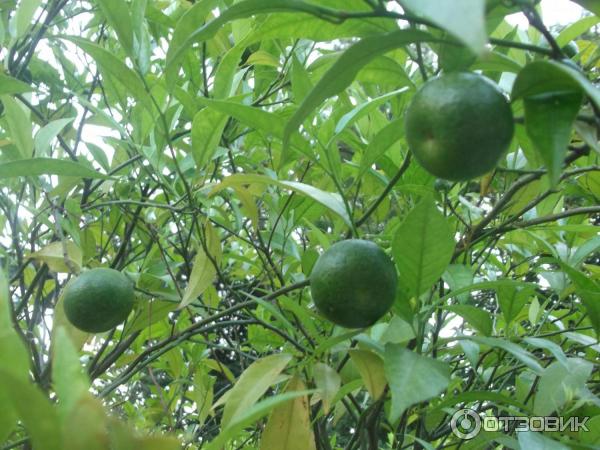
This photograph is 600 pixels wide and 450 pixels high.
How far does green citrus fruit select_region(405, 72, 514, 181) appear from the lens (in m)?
0.63

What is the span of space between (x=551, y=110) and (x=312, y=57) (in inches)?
→ 40.1

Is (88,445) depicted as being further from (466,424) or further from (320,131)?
(466,424)

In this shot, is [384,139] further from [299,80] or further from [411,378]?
[411,378]

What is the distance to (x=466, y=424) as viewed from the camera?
1240 mm

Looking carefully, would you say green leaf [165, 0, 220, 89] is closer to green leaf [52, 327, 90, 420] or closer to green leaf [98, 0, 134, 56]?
green leaf [98, 0, 134, 56]

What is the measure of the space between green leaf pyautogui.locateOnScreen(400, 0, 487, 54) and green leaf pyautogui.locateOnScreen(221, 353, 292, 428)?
0.63 meters

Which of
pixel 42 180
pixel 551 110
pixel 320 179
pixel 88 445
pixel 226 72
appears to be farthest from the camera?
pixel 320 179

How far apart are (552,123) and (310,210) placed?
78 cm

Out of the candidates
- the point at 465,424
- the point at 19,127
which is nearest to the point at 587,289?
the point at 465,424

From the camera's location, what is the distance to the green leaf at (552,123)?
0.57m

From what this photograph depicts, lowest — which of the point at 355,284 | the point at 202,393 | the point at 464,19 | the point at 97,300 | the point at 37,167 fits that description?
the point at 202,393

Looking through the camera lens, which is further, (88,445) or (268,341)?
(268,341)

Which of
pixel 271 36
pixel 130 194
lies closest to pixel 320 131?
pixel 271 36

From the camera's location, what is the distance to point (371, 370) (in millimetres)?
891
